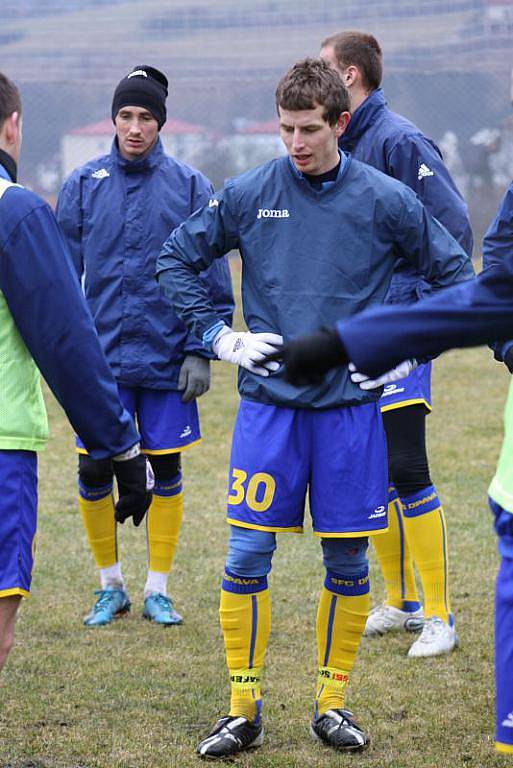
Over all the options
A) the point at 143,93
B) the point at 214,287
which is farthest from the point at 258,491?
the point at 143,93

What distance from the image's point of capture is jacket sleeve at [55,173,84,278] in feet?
17.7

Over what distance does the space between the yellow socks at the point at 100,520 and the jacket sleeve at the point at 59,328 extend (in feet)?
6.99

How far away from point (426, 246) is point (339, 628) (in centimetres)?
124

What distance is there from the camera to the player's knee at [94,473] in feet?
17.5

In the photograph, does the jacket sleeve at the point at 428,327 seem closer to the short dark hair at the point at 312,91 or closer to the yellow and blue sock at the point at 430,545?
the short dark hair at the point at 312,91

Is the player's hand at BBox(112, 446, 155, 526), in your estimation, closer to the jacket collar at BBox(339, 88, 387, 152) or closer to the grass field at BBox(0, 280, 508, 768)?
the grass field at BBox(0, 280, 508, 768)

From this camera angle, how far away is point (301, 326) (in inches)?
153

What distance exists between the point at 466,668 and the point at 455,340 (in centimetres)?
264

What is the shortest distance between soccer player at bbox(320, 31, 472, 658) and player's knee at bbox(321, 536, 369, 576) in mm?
954

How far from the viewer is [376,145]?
16.0 feet

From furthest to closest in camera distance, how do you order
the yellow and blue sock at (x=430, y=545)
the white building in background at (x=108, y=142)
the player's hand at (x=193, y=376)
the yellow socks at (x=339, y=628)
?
1. the white building in background at (x=108, y=142)
2. the player's hand at (x=193, y=376)
3. the yellow and blue sock at (x=430, y=545)
4. the yellow socks at (x=339, y=628)

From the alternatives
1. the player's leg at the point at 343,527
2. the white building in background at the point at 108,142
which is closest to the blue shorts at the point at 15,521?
the player's leg at the point at 343,527

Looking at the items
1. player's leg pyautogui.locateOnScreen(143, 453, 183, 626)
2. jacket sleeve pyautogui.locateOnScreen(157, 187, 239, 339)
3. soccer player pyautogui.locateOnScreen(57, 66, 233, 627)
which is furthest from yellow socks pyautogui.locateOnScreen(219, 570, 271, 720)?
player's leg pyautogui.locateOnScreen(143, 453, 183, 626)

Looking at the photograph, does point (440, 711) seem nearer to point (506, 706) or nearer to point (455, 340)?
point (506, 706)
